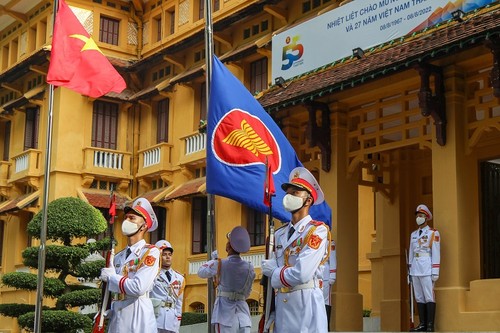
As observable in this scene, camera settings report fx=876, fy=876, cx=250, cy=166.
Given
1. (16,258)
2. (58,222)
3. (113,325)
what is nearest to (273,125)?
(113,325)

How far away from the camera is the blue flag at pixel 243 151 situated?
32.2 ft

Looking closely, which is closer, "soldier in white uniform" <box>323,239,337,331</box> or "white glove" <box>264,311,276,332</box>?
"white glove" <box>264,311,276,332</box>

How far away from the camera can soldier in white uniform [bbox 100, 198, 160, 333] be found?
8656 millimetres

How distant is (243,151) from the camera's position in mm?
10031

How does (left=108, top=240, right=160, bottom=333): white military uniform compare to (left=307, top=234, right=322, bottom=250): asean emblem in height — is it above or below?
below

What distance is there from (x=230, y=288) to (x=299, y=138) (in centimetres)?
707

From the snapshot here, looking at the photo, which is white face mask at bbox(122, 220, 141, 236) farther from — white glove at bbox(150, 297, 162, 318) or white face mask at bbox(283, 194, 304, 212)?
white glove at bbox(150, 297, 162, 318)

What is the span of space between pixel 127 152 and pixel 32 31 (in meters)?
6.42

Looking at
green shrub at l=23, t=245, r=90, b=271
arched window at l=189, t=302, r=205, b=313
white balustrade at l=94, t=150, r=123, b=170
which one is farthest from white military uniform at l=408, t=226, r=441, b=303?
white balustrade at l=94, t=150, r=123, b=170

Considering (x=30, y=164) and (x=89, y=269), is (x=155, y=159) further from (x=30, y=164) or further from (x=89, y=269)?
(x=89, y=269)

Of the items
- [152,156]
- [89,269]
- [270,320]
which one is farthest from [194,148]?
[270,320]

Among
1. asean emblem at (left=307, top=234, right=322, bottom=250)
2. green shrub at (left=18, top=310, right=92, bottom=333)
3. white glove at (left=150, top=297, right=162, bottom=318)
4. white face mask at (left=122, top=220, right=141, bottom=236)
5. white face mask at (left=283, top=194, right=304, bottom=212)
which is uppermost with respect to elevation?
white face mask at (left=283, top=194, right=304, bottom=212)

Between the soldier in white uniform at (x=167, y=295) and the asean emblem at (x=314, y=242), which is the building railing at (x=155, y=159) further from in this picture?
the asean emblem at (x=314, y=242)

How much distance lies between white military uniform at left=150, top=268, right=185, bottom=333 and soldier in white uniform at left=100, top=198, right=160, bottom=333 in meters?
3.16
